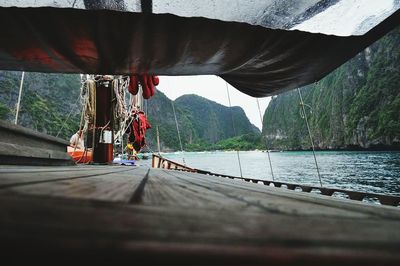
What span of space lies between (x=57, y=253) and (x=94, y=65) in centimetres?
269

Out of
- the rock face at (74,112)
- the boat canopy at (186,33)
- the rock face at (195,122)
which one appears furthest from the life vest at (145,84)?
the rock face at (195,122)

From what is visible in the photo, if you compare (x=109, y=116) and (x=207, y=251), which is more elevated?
(x=109, y=116)

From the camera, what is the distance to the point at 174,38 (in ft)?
6.86

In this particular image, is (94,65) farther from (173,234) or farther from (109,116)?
(109,116)

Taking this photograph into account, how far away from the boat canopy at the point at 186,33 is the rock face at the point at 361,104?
3031cm

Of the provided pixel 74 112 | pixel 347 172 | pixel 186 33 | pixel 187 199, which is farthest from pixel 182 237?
pixel 74 112

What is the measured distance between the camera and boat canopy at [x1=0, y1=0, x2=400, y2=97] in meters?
1.87

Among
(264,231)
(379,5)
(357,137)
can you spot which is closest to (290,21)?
(379,5)

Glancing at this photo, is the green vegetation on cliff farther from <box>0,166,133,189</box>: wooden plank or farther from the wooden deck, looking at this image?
the wooden deck

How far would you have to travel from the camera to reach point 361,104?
49.2 metres

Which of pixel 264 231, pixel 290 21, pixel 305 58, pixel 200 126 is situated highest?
pixel 200 126

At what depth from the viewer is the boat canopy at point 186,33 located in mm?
1870

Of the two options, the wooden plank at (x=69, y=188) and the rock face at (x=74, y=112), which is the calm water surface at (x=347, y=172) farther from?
the wooden plank at (x=69, y=188)

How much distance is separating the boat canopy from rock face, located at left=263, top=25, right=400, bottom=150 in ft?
99.4
